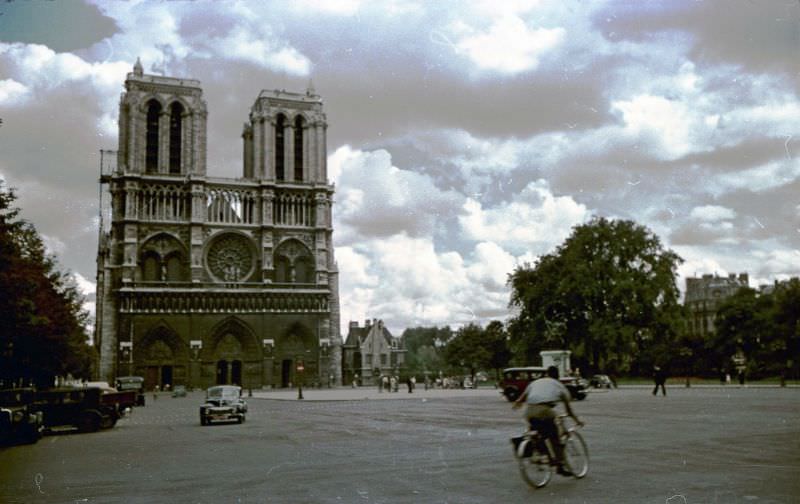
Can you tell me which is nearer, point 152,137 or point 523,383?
point 523,383

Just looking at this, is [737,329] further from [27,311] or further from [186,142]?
[27,311]

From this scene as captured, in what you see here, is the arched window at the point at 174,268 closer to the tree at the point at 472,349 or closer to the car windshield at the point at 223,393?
the tree at the point at 472,349

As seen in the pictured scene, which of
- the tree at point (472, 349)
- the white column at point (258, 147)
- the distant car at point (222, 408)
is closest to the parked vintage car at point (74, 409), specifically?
the distant car at point (222, 408)

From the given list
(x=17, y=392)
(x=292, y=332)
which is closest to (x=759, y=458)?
Answer: (x=17, y=392)

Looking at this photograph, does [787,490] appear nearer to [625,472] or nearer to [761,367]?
[625,472]

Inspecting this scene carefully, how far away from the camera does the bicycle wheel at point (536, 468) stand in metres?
10.3

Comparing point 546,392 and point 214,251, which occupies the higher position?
point 214,251

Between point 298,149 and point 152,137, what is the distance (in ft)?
51.6

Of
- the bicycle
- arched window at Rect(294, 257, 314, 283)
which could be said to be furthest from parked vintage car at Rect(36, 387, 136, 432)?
arched window at Rect(294, 257, 314, 283)

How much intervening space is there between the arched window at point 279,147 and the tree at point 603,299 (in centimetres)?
3750

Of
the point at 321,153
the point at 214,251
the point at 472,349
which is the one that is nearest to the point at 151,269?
the point at 214,251

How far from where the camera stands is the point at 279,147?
287 ft

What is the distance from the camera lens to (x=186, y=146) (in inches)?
3226

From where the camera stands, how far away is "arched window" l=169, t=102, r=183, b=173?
270 ft
